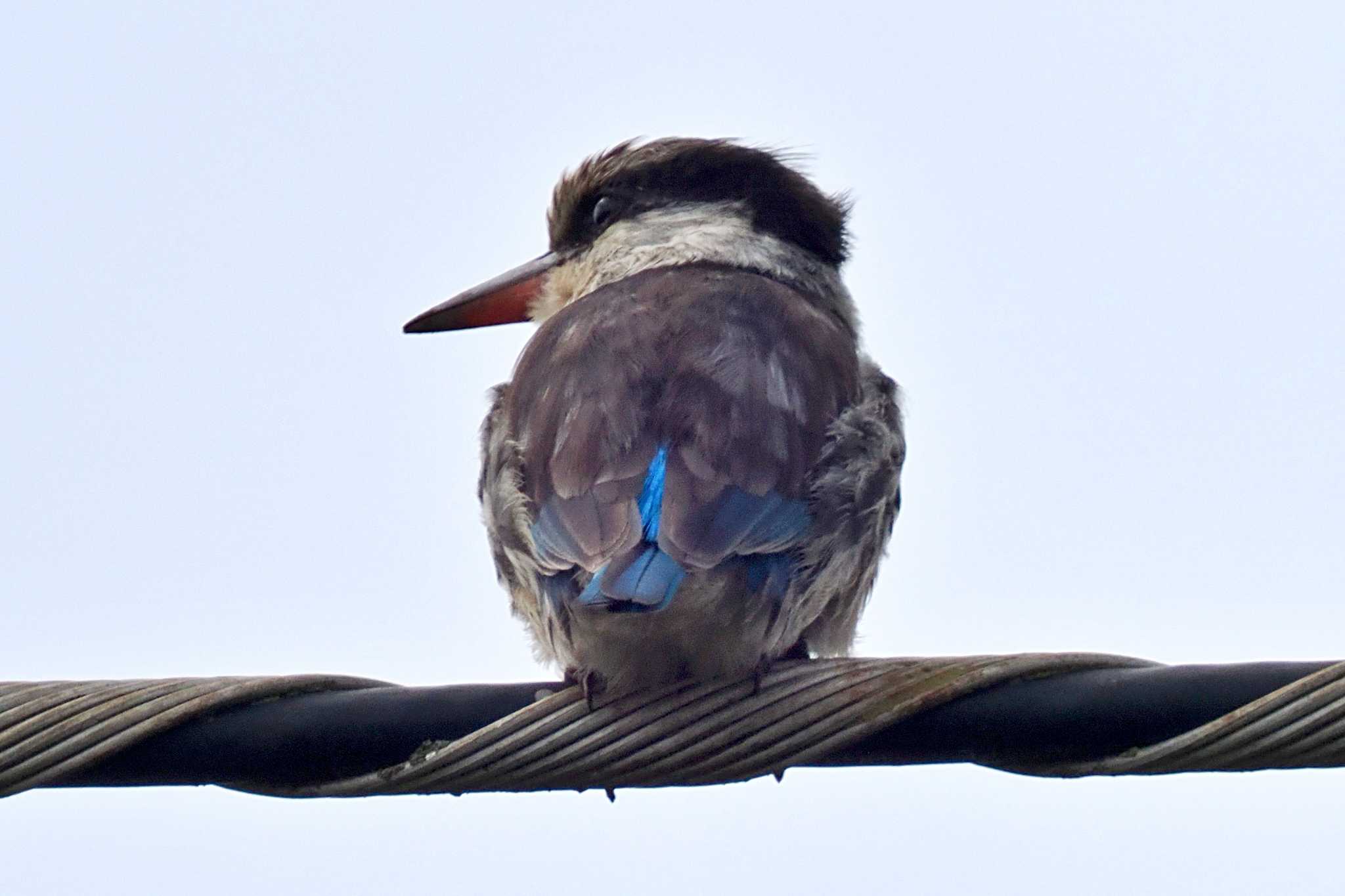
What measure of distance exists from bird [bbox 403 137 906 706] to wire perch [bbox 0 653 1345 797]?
1.56 ft

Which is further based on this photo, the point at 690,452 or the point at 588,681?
the point at 690,452

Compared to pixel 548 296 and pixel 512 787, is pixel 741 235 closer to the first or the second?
pixel 548 296

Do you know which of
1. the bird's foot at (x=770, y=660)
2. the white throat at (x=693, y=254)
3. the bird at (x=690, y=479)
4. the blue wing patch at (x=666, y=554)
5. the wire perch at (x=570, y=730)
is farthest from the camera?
the white throat at (x=693, y=254)

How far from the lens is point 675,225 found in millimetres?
7164

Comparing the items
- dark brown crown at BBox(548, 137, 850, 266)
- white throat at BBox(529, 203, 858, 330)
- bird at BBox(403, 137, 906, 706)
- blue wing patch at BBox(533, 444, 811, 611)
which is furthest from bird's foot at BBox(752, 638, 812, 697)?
dark brown crown at BBox(548, 137, 850, 266)

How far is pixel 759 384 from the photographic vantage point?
5.08 metres

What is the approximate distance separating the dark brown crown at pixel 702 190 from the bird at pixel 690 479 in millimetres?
528

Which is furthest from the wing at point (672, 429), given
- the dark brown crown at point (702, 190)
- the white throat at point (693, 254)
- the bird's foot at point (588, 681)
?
the dark brown crown at point (702, 190)

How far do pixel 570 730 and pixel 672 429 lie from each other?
4.22 feet

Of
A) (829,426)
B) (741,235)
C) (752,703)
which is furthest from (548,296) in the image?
(752,703)

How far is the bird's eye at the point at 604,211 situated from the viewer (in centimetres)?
736

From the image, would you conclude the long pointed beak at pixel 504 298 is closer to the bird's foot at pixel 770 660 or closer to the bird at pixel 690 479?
the bird at pixel 690 479

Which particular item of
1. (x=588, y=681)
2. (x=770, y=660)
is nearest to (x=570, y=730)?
(x=588, y=681)

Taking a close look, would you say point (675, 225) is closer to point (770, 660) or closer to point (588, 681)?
point (770, 660)
